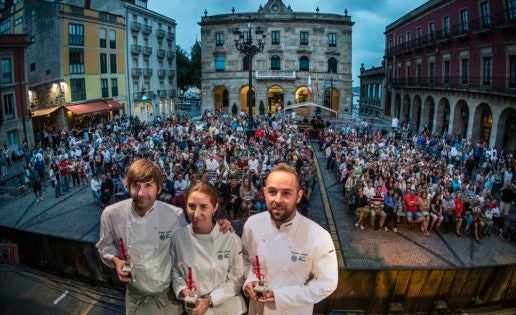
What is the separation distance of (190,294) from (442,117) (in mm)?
33712

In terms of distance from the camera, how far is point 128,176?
3.18 meters

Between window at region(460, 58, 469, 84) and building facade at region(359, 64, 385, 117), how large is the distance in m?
18.1

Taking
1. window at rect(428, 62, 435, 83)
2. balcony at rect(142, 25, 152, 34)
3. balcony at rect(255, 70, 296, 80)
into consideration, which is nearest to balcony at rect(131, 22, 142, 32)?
balcony at rect(142, 25, 152, 34)

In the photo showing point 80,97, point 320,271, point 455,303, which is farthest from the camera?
point 80,97

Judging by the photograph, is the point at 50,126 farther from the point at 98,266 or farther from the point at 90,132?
the point at 98,266

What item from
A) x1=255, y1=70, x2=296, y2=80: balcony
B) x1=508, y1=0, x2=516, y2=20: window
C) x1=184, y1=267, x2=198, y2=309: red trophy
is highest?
x1=508, y1=0, x2=516, y2=20: window

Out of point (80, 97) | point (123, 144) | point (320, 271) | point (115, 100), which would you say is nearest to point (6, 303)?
point (320, 271)

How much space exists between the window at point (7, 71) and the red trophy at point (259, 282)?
94.3 feet

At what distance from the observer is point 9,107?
83.5 feet

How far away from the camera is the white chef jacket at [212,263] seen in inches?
124

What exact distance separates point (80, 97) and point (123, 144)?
17.9m

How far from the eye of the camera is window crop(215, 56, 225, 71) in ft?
156

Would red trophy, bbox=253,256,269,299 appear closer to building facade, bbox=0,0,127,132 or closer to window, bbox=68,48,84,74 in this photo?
building facade, bbox=0,0,127,132

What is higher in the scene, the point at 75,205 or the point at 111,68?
the point at 111,68
